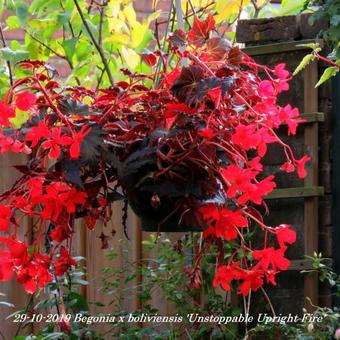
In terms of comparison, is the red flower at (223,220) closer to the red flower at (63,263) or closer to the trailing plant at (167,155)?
the trailing plant at (167,155)

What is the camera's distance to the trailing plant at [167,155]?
3.41 ft

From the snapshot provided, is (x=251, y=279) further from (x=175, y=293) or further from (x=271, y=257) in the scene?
(x=175, y=293)

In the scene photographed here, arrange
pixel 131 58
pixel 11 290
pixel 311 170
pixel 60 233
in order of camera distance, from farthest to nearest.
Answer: pixel 11 290
pixel 311 170
pixel 131 58
pixel 60 233

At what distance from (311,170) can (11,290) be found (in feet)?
3.80

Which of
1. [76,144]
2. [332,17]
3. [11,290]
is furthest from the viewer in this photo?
[11,290]

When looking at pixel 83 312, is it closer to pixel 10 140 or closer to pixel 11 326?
pixel 11 326

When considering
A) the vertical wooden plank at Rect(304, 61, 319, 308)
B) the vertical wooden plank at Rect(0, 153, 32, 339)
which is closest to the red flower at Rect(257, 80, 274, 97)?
the vertical wooden plank at Rect(304, 61, 319, 308)

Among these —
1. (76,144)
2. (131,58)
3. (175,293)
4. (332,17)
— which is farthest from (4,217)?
(175,293)

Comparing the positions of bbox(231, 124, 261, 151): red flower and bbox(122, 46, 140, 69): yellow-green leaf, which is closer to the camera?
bbox(231, 124, 261, 151): red flower

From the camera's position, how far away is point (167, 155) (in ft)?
3.50

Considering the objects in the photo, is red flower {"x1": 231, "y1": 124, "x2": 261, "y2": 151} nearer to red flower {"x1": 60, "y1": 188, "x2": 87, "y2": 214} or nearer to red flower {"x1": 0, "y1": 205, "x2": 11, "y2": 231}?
red flower {"x1": 60, "y1": 188, "x2": 87, "y2": 214}

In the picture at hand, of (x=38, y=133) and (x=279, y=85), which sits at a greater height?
(x=279, y=85)

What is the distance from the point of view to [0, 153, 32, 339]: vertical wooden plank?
8.64ft

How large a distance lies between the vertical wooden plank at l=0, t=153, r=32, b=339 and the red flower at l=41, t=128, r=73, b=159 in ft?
5.38
